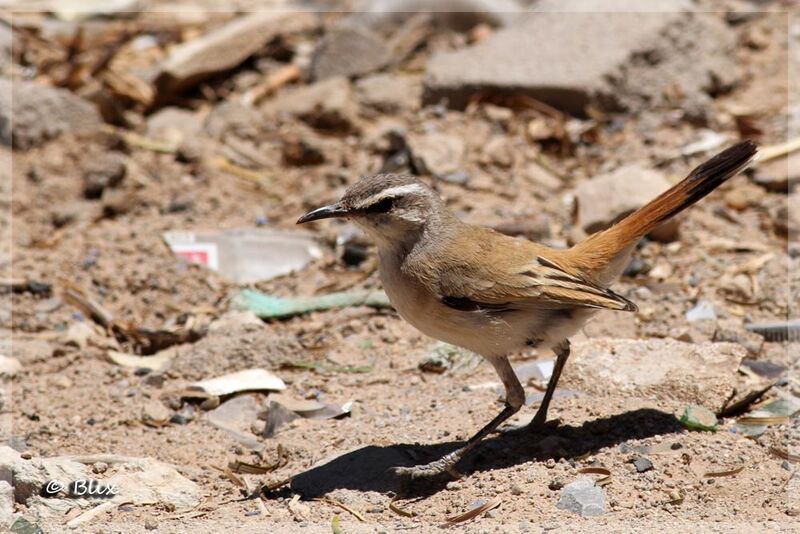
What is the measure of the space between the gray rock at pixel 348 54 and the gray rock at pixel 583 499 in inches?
282

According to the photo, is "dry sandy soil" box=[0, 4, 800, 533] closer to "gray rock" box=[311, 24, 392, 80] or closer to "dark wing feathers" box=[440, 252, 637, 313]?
"gray rock" box=[311, 24, 392, 80]

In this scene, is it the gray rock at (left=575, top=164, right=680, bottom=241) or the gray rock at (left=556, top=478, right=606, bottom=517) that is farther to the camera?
the gray rock at (left=575, top=164, right=680, bottom=241)

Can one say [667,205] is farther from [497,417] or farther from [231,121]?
[231,121]

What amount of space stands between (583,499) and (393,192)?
6.79 feet

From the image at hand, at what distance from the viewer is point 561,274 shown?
19.7 feet

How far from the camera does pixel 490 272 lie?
5.93m

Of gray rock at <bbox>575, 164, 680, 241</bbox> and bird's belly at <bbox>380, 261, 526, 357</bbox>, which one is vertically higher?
bird's belly at <bbox>380, 261, 526, 357</bbox>

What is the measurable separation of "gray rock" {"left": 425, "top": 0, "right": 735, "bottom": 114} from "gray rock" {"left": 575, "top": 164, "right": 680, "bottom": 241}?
2027mm

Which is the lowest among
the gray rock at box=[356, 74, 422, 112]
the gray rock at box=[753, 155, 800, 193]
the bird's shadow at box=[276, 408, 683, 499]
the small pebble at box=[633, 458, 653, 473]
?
the bird's shadow at box=[276, 408, 683, 499]

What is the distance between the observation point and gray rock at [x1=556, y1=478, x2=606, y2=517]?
17.2ft

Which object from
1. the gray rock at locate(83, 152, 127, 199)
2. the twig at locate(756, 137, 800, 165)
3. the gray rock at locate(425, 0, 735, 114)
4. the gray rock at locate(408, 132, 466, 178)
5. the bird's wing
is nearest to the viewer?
the bird's wing

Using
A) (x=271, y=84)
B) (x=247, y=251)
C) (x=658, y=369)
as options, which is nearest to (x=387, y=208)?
(x=658, y=369)

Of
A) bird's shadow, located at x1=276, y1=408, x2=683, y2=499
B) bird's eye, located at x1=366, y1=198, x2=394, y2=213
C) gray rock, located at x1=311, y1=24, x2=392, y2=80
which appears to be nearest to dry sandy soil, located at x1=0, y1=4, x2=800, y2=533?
bird's shadow, located at x1=276, y1=408, x2=683, y2=499

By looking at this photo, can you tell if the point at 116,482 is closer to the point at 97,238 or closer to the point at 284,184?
the point at 97,238
